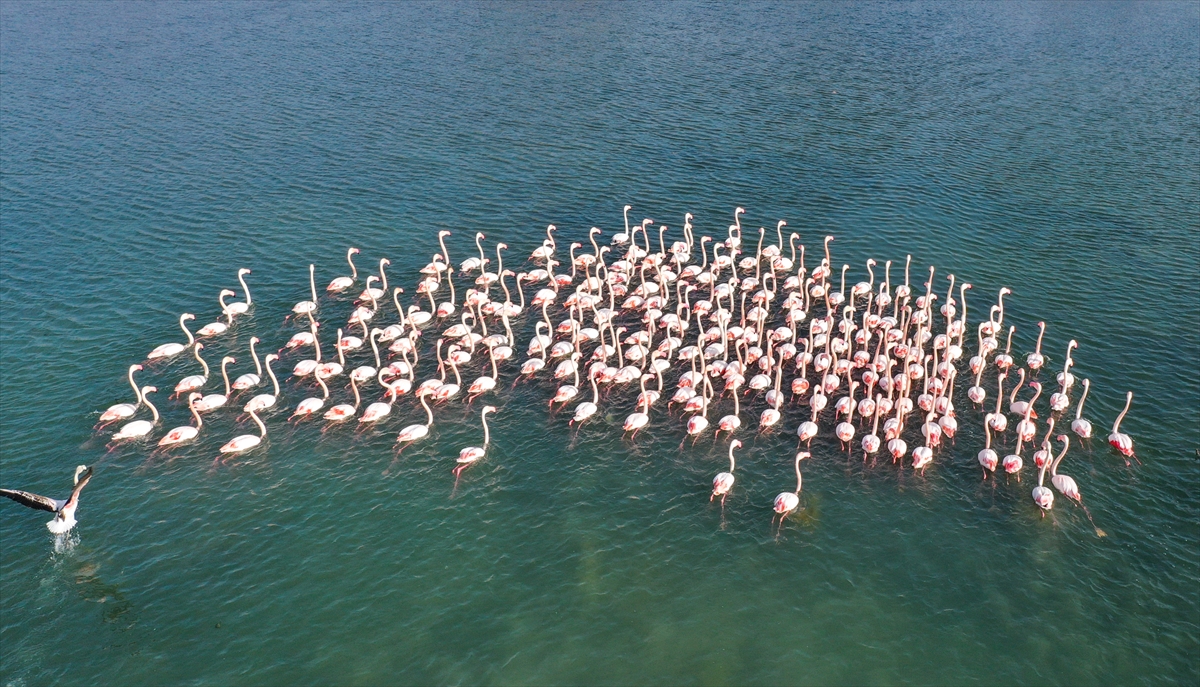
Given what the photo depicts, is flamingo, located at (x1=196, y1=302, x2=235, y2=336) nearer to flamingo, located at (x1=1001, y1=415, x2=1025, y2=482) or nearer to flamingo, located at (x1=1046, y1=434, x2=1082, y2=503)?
flamingo, located at (x1=1001, y1=415, x2=1025, y2=482)

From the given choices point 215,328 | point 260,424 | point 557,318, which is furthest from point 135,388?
point 557,318

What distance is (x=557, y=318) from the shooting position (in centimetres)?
5425

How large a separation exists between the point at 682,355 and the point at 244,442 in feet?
71.5

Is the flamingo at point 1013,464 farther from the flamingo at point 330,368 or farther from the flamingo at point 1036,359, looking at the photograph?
the flamingo at point 330,368

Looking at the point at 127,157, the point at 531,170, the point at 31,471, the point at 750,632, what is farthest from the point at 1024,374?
the point at 127,157

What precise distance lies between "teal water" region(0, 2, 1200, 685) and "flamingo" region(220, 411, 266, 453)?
67 cm

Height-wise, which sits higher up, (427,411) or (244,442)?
(427,411)

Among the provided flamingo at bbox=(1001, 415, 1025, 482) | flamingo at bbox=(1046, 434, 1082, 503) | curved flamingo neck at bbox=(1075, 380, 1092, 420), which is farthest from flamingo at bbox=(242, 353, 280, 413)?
curved flamingo neck at bbox=(1075, 380, 1092, 420)

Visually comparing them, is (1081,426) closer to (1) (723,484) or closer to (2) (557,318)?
(1) (723,484)

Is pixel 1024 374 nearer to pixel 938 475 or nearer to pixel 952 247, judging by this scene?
pixel 938 475

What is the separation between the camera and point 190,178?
72.2 m

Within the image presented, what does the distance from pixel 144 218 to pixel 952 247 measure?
5604cm

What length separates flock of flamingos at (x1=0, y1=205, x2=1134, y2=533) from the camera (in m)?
43.3

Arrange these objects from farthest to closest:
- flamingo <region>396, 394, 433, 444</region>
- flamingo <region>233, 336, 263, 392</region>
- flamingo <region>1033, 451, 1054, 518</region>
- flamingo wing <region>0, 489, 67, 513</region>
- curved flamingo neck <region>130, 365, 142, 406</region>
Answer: flamingo <region>233, 336, 263, 392</region>, curved flamingo neck <region>130, 365, 142, 406</region>, flamingo <region>396, 394, 433, 444</region>, flamingo <region>1033, 451, 1054, 518</region>, flamingo wing <region>0, 489, 67, 513</region>
